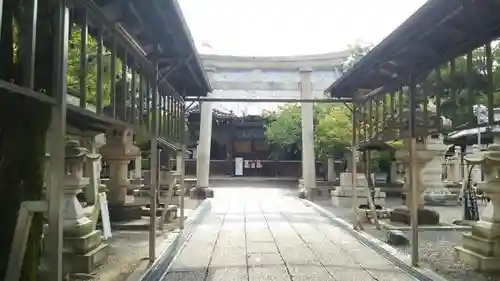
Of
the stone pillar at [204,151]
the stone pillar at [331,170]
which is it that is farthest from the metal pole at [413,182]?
the stone pillar at [331,170]

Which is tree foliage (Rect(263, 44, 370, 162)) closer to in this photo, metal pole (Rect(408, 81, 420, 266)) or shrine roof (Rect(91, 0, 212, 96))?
shrine roof (Rect(91, 0, 212, 96))

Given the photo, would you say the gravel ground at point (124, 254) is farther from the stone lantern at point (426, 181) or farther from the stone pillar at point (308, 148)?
the stone pillar at point (308, 148)

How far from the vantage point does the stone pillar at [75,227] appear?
6.47 metres

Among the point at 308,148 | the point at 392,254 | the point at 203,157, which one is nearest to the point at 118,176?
the point at 392,254

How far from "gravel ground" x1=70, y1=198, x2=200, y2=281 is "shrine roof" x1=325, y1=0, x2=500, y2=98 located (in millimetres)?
4343

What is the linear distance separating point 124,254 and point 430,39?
208 inches

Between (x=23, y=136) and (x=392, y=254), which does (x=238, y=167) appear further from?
(x=23, y=136)

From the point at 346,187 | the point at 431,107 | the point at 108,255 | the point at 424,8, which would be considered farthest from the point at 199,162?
the point at 424,8

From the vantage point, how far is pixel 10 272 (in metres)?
3.37

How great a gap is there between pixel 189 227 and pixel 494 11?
7970 millimetres

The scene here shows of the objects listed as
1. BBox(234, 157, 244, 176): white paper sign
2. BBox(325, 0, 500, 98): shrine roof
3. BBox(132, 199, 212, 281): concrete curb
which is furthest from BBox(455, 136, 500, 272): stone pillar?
BBox(234, 157, 244, 176): white paper sign

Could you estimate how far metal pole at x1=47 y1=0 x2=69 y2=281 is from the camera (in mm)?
3311

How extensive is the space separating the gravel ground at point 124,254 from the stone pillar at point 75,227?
6.6 inches

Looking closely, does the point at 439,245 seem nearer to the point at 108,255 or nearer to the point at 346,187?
the point at 108,255
